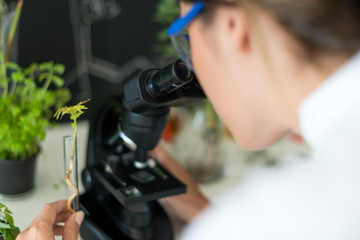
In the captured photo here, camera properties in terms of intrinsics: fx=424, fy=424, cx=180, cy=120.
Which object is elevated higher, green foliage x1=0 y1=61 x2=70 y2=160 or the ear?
the ear

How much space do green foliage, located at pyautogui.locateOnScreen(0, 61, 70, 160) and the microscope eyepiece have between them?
264 millimetres

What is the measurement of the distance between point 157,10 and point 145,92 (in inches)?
29.5

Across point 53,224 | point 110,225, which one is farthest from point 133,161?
point 53,224

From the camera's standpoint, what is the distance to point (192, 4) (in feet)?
1.87

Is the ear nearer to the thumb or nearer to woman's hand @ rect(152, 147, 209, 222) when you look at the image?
the thumb

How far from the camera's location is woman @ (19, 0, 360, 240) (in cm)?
47

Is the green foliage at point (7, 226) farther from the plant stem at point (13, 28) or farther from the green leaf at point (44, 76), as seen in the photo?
the plant stem at point (13, 28)

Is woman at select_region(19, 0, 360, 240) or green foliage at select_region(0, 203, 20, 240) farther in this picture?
green foliage at select_region(0, 203, 20, 240)

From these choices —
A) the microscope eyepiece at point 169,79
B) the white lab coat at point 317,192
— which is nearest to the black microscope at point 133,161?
the microscope eyepiece at point 169,79

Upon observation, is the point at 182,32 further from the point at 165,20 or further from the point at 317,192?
the point at 165,20

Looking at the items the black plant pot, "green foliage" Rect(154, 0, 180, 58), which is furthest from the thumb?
"green foliage" Rect(154, 0, 180, 58)

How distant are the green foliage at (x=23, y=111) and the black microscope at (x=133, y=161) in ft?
0.37

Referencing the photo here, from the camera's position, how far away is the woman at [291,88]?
47cm

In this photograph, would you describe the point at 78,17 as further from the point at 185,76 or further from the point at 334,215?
the point at 334,215
